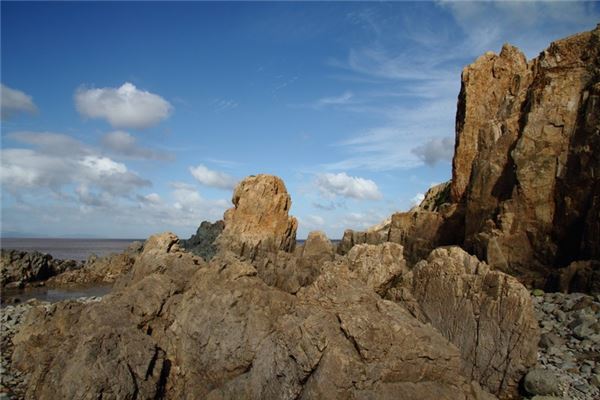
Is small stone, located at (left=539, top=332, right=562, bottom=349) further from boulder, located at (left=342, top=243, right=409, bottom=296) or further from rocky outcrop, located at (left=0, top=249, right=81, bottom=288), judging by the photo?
rocky outcrop, located at (left=0, top=249, right=81, bottom=288)

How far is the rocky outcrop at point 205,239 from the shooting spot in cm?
6109

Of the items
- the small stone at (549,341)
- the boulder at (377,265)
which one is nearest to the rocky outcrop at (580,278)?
the small stone at (549,341)

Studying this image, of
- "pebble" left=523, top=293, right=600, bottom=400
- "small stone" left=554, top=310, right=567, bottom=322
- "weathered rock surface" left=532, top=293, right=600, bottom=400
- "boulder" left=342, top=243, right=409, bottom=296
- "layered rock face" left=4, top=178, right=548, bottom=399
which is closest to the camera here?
"layered rock face" left=4, top=178, right=548, bottom=399

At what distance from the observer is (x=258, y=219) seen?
60125 mm

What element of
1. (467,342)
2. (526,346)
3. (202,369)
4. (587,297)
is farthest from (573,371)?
(202,369)

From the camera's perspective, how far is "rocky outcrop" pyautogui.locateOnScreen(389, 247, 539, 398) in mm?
13555

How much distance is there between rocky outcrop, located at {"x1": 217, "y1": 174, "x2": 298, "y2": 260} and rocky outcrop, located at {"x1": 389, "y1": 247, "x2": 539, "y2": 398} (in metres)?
42.8

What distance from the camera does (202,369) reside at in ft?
42.4

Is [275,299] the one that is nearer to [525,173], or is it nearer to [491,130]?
[525,173]

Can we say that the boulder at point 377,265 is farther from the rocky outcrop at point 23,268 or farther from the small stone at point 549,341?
the rocky outcrop at point 23,268

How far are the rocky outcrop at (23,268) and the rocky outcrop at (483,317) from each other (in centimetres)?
4741

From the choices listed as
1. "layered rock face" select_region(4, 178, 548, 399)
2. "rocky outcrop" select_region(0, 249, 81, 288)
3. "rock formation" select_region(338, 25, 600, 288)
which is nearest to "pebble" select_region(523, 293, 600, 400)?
"layered rock face" select_region(4, 178, 548, 399)

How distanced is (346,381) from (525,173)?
23.8 metres

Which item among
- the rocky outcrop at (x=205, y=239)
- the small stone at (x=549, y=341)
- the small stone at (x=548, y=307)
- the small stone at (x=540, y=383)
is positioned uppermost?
the rocky outcrop at (x=205, y=239)
